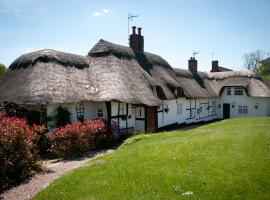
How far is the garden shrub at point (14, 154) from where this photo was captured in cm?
1038

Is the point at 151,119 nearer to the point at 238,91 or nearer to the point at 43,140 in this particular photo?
the point at 43,140

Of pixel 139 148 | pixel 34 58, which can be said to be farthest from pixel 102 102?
pixel 139 148

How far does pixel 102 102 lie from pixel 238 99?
915 inches

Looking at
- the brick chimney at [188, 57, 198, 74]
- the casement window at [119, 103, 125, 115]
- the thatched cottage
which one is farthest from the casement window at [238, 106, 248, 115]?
the casement window at [119, 103, 125, 115]

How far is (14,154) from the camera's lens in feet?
36.1

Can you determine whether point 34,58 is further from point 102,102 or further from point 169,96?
point 169,96

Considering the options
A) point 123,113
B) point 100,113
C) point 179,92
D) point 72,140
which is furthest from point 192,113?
point 72,140

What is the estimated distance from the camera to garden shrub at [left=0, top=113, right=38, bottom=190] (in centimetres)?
1038

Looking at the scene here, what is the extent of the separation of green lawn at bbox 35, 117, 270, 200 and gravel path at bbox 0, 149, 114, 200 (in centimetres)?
87

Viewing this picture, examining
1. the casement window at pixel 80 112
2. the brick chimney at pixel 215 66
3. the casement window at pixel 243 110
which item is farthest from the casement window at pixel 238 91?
the casement window at pixel 80 112

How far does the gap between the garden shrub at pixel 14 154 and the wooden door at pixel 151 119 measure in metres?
12.3

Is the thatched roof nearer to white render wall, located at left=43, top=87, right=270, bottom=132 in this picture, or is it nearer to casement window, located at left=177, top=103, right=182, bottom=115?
white render wall, located at left=43, top=87, right=270, bottom=132

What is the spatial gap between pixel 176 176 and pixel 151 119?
14827mm

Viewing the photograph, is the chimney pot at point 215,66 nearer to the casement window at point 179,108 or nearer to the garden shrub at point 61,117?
the casement window at point 179,108
